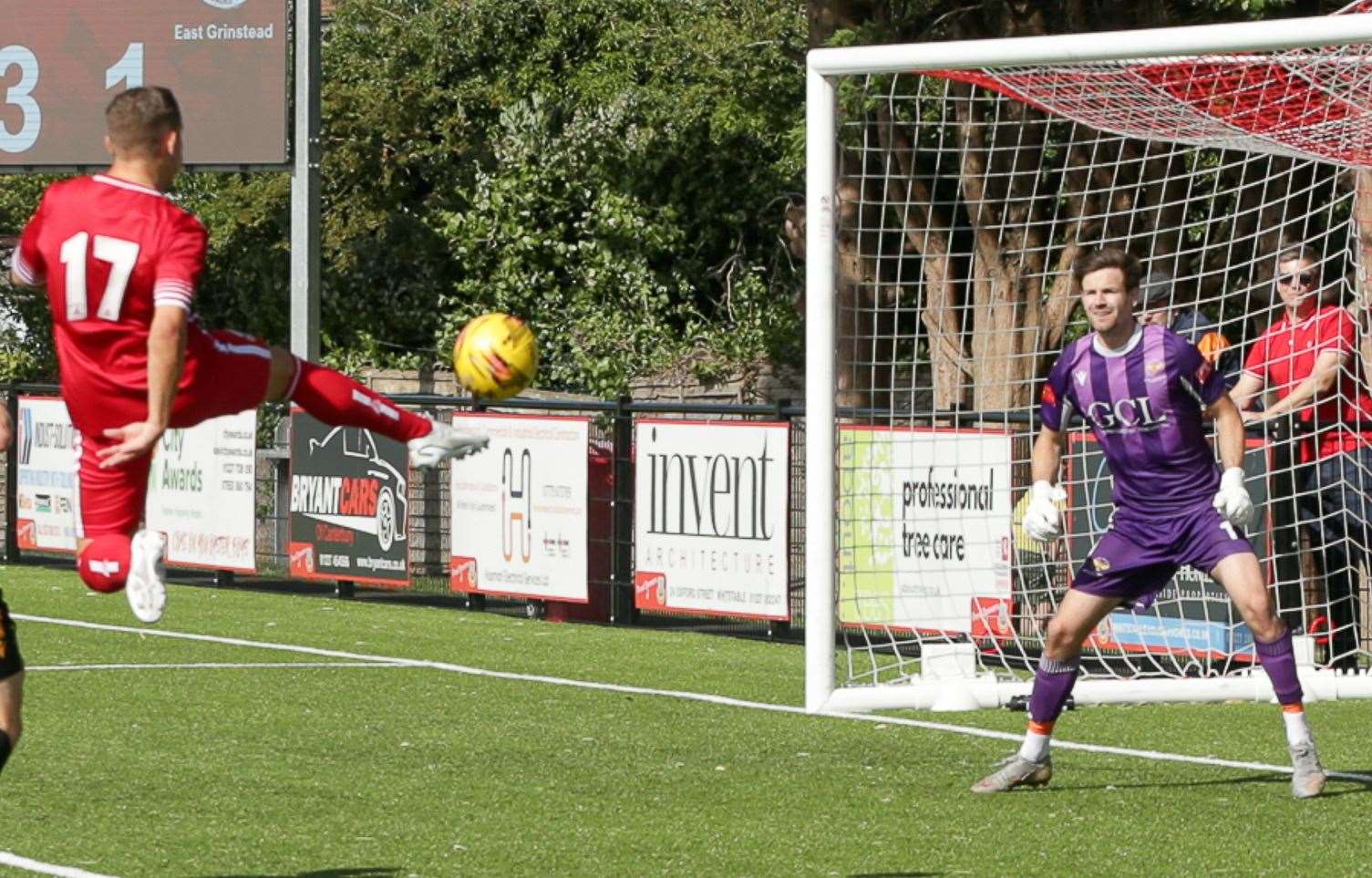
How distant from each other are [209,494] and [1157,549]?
Answer: 449 inches

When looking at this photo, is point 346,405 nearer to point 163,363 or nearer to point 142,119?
point 163,363

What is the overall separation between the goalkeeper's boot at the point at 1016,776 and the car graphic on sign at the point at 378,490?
8955mm

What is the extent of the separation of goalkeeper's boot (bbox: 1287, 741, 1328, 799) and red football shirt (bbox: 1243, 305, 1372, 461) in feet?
10.2

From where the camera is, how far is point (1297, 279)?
11.7 metres

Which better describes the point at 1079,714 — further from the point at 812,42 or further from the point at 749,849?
the point at 812,42

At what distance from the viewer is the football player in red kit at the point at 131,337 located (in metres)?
6.46

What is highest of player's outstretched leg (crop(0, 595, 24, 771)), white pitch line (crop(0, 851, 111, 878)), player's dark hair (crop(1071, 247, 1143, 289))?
player's dark hair (crop(1071, 247, 1143, 289))

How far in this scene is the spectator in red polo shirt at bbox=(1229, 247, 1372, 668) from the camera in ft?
38.9

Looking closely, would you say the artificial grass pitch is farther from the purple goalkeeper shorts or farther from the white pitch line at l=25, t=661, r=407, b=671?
the purple goalkeeper shorts

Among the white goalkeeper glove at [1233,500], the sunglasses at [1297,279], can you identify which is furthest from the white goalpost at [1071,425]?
the white goalkeeper glove at [1233,500]

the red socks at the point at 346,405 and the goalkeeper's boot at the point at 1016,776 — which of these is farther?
the goalkeeper's boot at the point at 1016,776

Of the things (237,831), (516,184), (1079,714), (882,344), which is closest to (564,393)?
(516,184)

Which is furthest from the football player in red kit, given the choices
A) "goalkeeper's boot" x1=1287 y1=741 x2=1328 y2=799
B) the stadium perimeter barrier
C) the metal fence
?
the metal fence

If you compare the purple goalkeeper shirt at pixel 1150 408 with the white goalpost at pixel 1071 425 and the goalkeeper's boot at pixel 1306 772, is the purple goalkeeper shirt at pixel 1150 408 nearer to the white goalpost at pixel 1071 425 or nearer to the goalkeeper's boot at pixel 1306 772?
the goalkeeper's boot at pixel 1306 772
